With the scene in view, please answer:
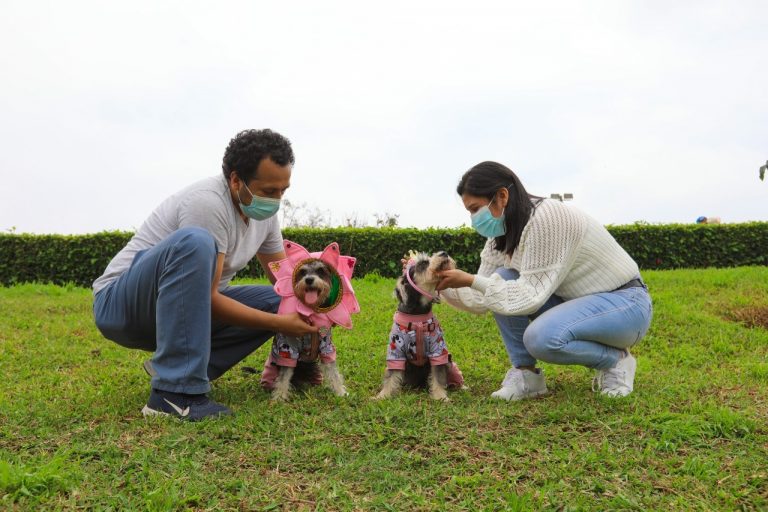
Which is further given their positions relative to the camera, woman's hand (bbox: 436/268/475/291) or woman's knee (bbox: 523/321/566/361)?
woman's hand (bbox: 436/268/475/291)

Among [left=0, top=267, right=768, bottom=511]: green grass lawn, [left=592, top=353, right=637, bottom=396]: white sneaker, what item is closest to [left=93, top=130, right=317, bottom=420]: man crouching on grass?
[left=0, top=267, right=768, bottom=511]: green grass lawn

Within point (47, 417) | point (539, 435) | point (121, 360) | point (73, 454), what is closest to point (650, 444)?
point (539, 435)

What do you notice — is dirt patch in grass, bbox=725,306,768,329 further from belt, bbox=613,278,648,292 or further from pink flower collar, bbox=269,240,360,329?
pink flower collar, bbox=269,240,360,329

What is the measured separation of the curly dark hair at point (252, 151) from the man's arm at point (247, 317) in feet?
1.94

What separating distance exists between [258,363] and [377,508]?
351 cm

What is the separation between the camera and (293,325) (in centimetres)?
429

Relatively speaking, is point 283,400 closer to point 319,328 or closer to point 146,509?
point 319,328

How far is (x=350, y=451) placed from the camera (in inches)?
135

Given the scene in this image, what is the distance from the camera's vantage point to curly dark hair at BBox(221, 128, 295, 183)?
4012 mm

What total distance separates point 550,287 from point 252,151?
7.30ft

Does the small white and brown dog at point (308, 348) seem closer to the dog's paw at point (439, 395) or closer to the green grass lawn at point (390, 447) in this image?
the green grass lawn at point (390, 447)

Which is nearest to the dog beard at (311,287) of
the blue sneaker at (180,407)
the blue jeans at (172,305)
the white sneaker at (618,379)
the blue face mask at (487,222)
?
the blue jeans at (172,305)

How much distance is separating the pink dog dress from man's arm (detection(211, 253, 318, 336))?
0.76 ft

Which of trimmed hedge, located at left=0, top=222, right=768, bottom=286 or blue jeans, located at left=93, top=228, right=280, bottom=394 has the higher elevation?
blue jeans, located at left=93, top=228, right=280, bottom=394
